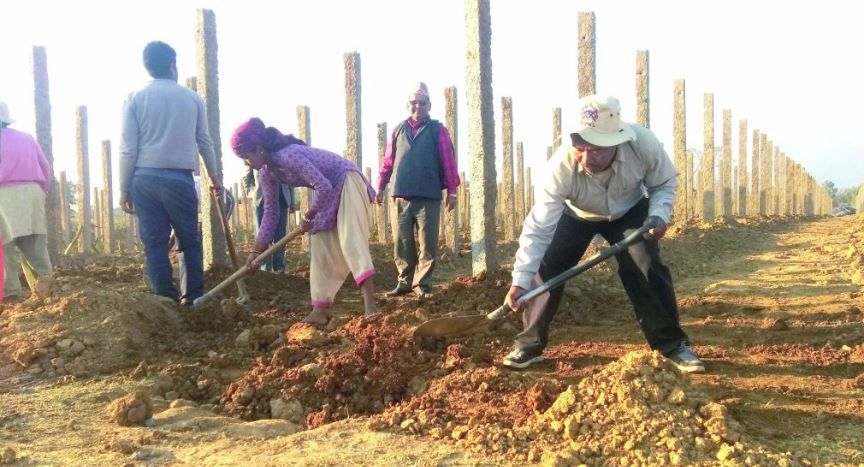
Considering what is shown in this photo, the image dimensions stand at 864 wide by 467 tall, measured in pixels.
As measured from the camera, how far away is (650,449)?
2281 mm

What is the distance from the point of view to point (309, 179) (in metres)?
4.26

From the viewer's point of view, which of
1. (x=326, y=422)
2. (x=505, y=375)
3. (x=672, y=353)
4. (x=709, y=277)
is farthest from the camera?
(x=709, y=277)

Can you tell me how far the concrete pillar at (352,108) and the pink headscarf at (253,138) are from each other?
9.14 feet

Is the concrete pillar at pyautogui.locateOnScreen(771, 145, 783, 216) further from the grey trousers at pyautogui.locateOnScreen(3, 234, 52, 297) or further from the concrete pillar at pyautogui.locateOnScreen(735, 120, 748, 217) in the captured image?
the grey trousers at pyautogui.locateOnScreen(3, 234, 52, 297)

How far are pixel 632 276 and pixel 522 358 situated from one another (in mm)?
697

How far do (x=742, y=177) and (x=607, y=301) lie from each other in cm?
1443

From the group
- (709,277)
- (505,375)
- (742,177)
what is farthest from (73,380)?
(742,177)

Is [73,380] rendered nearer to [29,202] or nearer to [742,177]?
[29,202]

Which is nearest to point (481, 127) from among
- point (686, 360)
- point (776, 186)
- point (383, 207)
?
point (686, 360)

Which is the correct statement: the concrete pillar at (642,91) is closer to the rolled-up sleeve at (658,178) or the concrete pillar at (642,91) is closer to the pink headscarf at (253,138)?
the rolled-up sleeve at (658,178)

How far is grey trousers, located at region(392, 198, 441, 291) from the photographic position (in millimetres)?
5332

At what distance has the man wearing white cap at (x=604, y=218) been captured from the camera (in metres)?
3.13

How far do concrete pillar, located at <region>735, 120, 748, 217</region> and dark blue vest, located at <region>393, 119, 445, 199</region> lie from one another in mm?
14272

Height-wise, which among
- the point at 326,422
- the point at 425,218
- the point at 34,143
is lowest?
the point at 326,422
